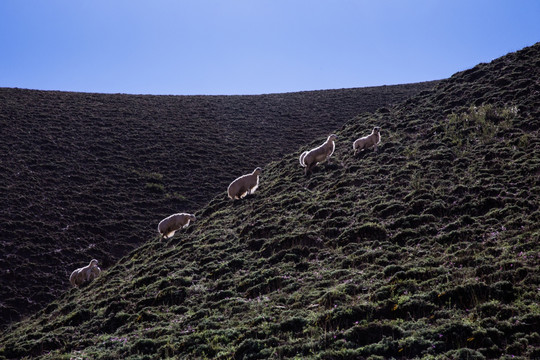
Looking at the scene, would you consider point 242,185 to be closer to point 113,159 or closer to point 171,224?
point 171,224

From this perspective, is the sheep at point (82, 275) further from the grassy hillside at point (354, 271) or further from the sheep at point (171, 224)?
the sheep at point (171, 224)

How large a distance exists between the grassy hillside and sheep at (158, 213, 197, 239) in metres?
0.62

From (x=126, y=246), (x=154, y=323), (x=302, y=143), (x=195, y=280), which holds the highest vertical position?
(x=302, y=143)

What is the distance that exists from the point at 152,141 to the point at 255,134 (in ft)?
28.2

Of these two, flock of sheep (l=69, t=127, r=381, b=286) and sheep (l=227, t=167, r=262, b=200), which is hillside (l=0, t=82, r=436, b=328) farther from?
sheep (l=227, t=167, r=262, b=200)

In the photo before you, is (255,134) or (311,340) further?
(255,134)

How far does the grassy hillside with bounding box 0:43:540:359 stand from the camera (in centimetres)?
716

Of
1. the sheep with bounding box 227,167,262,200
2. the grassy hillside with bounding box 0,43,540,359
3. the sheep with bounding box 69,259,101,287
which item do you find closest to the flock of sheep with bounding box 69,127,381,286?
the sheep with bounding box 227,167,262,200

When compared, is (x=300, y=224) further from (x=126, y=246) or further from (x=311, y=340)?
(x=126, y=246)

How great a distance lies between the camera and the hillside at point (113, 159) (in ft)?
61.9

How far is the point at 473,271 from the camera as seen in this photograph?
8.52 metres

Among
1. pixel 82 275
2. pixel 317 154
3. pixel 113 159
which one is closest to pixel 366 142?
pixel 317 154

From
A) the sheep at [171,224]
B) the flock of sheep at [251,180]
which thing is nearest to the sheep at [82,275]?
the flock of sheep at [251,180]

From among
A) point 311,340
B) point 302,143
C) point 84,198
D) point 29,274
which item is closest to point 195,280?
point 311,340
